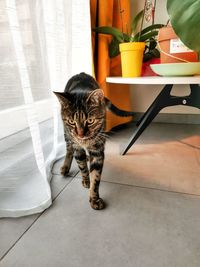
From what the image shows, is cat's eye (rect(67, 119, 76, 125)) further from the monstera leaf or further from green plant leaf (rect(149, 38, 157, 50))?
green plant leaf (rect(149, 38, 157, 50))

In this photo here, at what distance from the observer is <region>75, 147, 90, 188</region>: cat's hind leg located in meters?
0.84

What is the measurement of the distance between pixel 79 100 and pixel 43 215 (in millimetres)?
400

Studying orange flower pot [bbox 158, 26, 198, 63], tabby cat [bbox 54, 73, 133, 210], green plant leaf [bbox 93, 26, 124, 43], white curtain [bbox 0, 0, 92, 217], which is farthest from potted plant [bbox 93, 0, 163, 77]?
tabby cat [bbox 54, 73, 133, 210]

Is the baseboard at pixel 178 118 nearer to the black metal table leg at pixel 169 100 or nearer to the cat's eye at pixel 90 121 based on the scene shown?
the black metal table leg at pixel 169 100

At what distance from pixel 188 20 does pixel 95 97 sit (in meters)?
0.38

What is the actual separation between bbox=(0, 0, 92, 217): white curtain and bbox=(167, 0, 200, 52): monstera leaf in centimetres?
43

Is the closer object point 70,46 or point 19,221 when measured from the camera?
point 19,221

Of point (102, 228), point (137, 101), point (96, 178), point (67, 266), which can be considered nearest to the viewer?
point (67, 266)

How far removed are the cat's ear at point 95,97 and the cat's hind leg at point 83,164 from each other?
19 cm

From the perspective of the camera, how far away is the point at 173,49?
0.95m

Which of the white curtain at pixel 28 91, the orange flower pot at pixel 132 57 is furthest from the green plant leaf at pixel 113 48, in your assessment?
the white curtain at pixel 28 91

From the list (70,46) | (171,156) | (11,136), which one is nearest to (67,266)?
(11,136)

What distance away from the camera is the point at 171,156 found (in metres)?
1.12

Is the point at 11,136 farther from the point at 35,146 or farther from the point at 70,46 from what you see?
the point at 70,46
